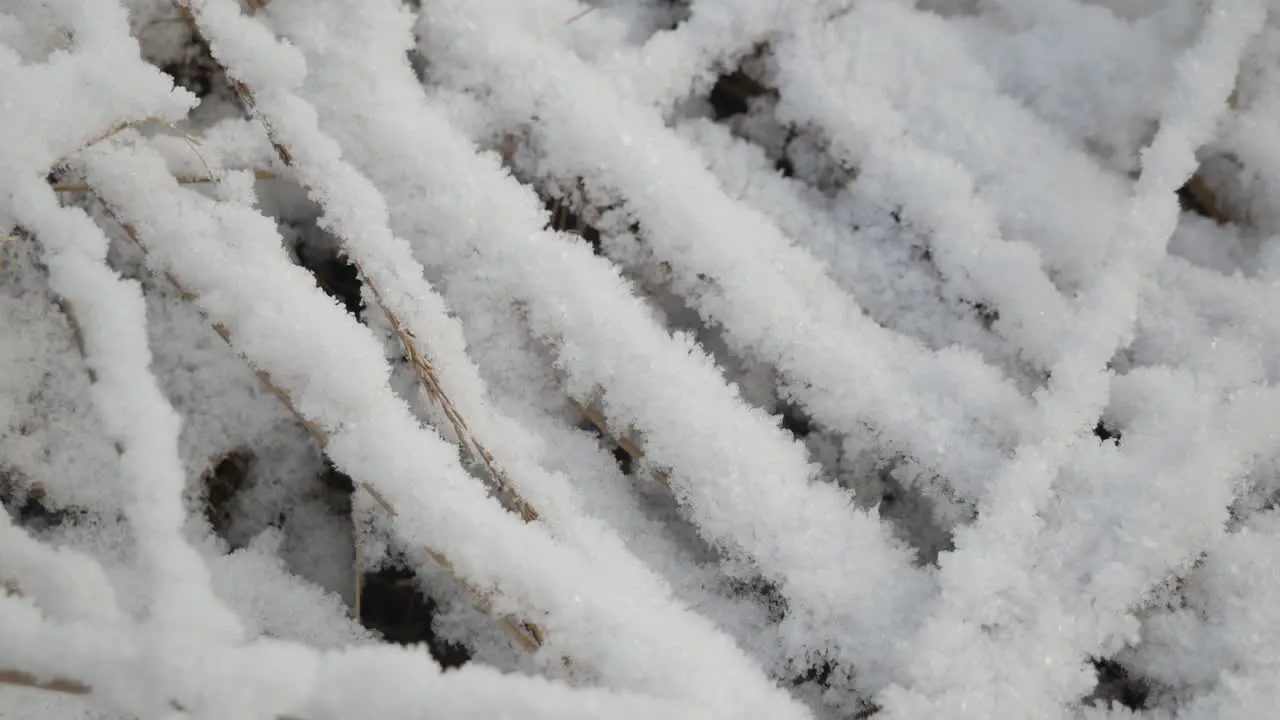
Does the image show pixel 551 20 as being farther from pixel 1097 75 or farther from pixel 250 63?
pixel 1097 75

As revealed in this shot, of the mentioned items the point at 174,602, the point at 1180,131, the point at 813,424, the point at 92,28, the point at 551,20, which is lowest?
the point at 174,602

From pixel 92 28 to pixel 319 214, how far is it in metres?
0.26

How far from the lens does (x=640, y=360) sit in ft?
2.54

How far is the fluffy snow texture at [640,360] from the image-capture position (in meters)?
0.67

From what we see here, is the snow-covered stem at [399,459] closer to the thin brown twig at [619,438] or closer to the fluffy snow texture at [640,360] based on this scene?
the fluffy snow texture at [640,360]

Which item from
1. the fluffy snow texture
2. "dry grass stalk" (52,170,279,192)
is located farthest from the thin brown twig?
"dry grass stalk" (52,170,279,192)

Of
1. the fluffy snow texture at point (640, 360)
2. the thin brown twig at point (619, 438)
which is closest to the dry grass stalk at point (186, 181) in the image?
the fluffy snow texture at point (640, 360)

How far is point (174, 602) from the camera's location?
22.6 inches

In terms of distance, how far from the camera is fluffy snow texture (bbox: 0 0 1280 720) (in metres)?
0.67

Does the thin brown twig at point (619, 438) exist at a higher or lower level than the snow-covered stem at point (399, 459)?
higher

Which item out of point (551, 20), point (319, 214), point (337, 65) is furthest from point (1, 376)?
point (551, 20)

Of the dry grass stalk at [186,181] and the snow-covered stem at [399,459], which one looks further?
the dry grass stalk at [186,181]

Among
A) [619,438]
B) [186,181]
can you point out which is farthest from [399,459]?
[186,181]

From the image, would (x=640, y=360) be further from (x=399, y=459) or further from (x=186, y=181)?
(x=186, y=181)
